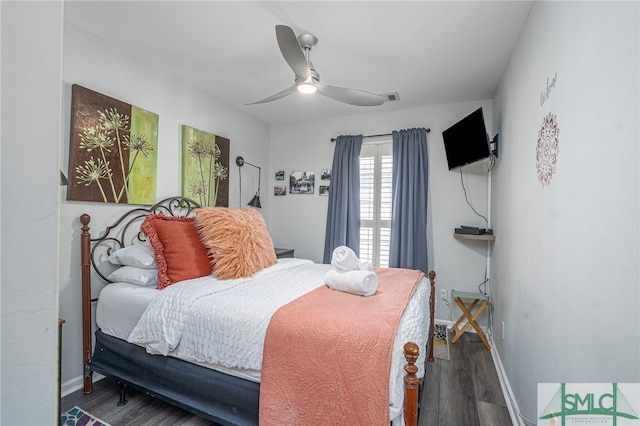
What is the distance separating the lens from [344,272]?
1973 mm

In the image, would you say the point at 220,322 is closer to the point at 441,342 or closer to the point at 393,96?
the point at 441,342

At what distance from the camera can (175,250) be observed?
6.92 feet

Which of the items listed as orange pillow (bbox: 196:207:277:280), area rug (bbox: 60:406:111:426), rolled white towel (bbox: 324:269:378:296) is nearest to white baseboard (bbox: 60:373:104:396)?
area rug (bbox: 60:406:111:426)

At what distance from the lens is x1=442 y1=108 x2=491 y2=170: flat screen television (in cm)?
263

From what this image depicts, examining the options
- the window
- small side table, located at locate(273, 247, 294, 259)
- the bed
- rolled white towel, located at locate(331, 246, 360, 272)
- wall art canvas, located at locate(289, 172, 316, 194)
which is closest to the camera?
the bed

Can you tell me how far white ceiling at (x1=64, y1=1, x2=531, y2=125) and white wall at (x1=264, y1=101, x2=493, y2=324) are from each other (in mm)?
472

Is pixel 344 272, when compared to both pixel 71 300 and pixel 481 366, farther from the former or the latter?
pixel 71 300

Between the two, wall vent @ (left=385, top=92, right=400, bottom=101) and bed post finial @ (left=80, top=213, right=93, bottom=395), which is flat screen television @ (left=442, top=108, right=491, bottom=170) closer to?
wall vent @ (left=385, top=92, right=400, bottom=101)

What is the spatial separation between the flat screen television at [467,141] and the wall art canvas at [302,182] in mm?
1772

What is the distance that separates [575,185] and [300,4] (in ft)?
5.84

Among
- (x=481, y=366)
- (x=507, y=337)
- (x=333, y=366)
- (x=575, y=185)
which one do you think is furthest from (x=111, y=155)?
(x=481, y=366)

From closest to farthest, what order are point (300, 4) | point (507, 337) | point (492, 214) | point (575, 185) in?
point (575, 185)
point (300, 4)
point (507, 337)
point (492, 214)

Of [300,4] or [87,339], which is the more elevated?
[300,4]

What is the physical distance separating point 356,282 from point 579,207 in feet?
3.77
